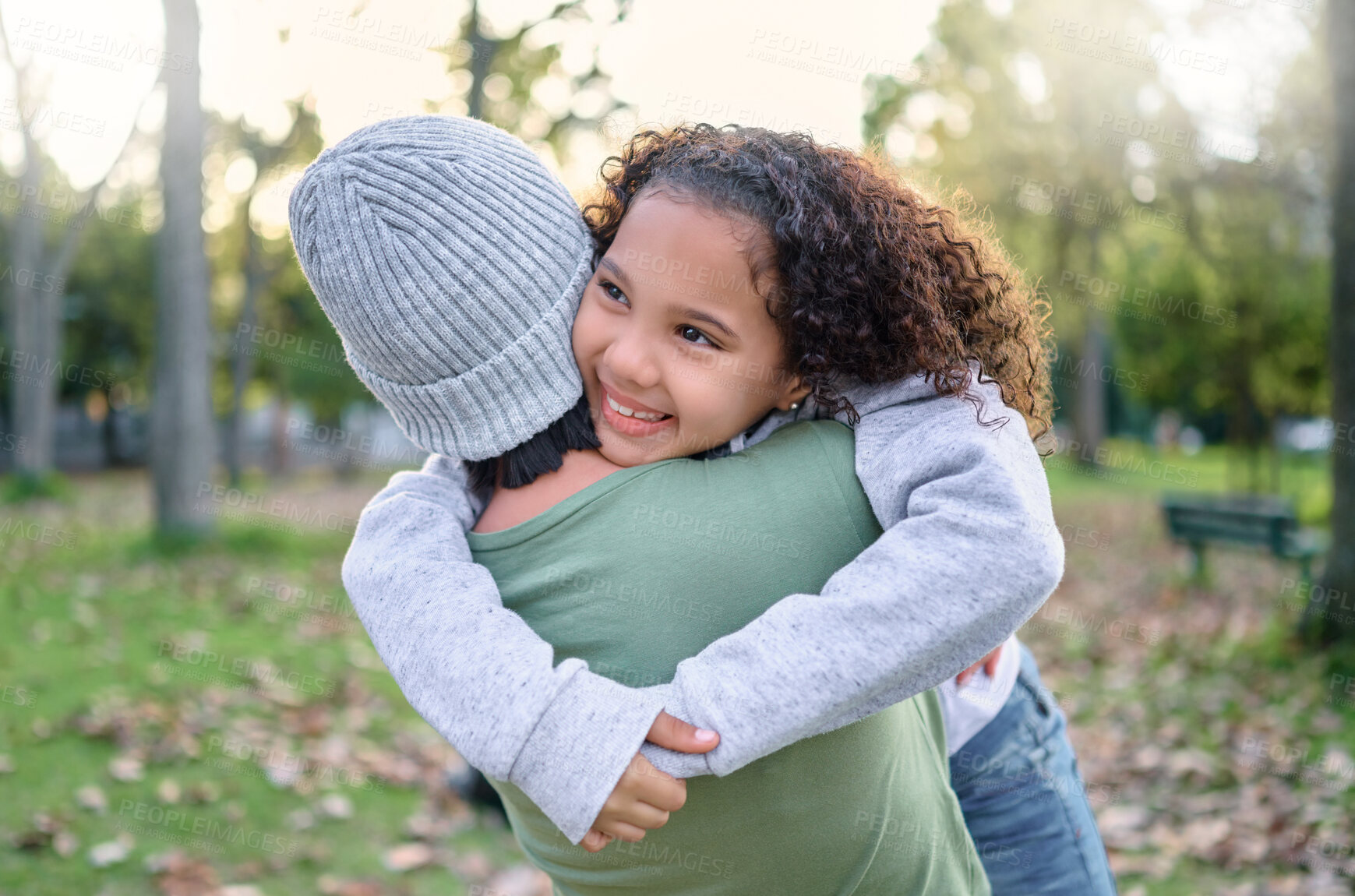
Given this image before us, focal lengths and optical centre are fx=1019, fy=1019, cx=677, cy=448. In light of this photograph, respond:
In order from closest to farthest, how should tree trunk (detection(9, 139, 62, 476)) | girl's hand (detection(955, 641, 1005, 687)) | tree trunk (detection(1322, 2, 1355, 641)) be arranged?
girl's hand (detection(955, 641, 1005, 687)) < tree trunk (detection(1322, 2, 1355, 641)) < tree trunk (detection(9, 139, 62, 476))

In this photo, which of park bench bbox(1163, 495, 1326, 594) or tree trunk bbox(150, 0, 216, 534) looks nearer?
park bench bbox(1163, 495, 1326, 594)

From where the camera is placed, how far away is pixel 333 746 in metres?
4.98

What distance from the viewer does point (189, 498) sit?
378 inches

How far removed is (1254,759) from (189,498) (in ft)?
28.9

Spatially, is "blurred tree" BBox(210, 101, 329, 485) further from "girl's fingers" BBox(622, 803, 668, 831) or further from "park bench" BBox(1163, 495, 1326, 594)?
"girl's fingers" BBox(622, 803, 668, 831)

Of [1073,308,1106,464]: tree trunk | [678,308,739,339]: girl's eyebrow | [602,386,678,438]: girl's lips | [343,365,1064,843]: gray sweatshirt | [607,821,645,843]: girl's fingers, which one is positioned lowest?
[1073,308,1106,464]: tree trunk

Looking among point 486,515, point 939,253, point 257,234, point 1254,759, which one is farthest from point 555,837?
point 257,234

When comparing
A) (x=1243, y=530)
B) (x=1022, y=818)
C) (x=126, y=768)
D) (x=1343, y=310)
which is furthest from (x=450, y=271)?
(x=1243, y=530)

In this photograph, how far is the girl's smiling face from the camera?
4.76 feet

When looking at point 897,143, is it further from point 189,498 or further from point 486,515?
point 486,515

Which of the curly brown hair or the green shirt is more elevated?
the curly brown hair

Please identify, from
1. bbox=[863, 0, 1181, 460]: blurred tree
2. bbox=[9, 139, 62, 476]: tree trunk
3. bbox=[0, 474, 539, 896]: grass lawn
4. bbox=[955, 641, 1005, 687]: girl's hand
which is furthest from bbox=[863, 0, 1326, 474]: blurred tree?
bbox=[9, 139, 62, 476]: tree trunk

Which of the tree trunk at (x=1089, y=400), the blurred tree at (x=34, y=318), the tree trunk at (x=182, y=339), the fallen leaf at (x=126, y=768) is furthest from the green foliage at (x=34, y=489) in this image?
the tree trunk at (x=1089, y=400)

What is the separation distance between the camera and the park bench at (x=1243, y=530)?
8000 mm
